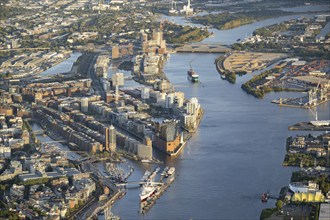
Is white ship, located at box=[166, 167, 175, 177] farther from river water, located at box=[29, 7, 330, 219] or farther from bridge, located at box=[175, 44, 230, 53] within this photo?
bridge, located at box=[175, 44, 230, 53]

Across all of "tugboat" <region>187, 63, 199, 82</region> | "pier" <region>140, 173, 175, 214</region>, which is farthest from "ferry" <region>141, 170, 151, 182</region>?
"tugboat" <region>187, 63, 199, 82</region>

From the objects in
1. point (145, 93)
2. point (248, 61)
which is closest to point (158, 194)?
point (145, 93)

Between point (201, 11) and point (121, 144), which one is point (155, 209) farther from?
point (201, 11)

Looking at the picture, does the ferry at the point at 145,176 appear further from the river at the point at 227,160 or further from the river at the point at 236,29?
the river at the point at 236,29

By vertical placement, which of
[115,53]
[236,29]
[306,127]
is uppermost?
[306,127]

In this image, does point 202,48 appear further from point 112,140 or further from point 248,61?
point 112,140

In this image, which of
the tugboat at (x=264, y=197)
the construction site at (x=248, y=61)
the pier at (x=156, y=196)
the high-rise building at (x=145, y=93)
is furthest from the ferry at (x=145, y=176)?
the construction site at (x=248, y=61)

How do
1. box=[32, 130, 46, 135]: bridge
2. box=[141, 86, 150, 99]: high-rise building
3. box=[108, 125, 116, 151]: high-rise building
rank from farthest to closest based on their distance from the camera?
box=[141, 86, 150, 99]: high-rise building < box=[32, 130, 46, 135]: bridge < box=[108, 125, 116, 151]: high-rise building
